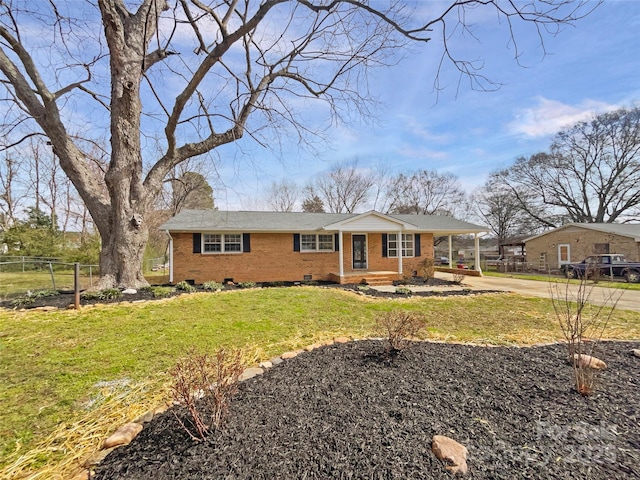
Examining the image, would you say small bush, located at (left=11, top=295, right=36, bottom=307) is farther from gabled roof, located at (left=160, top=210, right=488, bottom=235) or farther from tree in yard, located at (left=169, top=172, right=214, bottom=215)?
tree in yard, located at (left=169, top=172, right=214, bottom=215)

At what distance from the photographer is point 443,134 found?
1742 centimetres

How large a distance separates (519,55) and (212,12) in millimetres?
6347

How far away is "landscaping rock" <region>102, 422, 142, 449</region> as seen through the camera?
2.04 m

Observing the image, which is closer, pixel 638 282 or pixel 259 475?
pixel 259 475

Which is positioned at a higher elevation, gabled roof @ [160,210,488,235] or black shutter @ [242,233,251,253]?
gabled roof @ [160,210,488,235]

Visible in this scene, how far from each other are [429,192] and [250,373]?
120 feet

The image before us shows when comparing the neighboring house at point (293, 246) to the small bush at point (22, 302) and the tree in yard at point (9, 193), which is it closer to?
the small bush at point (22, 302)

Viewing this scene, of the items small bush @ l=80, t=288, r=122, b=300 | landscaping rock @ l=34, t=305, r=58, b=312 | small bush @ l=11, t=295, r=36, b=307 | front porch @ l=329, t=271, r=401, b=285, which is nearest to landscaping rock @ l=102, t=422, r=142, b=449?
landscaping rock @ l=34, t=305, r=58, b=312

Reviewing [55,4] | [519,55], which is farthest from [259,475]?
[55,4]

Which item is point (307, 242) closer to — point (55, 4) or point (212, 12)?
point (212, 12)

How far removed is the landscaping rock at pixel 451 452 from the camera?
1.67 m

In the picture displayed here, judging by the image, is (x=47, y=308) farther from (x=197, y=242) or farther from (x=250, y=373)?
(x=250, y=373)

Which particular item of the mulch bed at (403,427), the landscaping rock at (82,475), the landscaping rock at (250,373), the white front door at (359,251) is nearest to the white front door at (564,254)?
the white front door at (359,251)

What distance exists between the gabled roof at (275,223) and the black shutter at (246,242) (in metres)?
0.54
